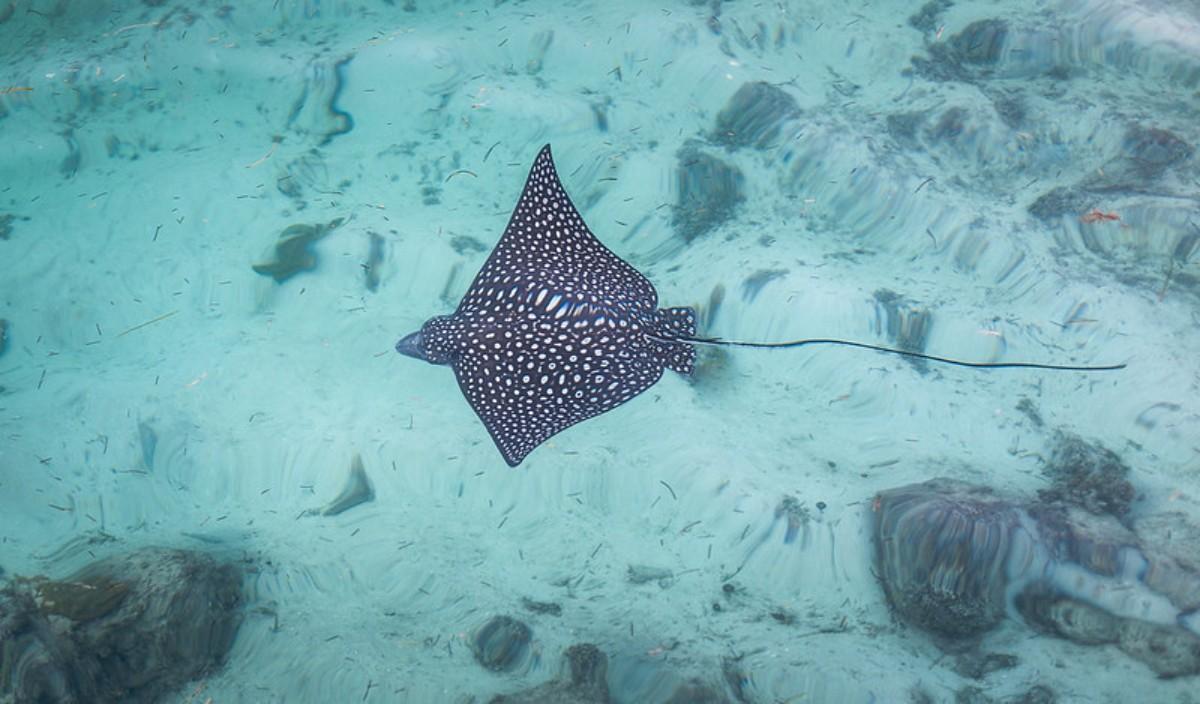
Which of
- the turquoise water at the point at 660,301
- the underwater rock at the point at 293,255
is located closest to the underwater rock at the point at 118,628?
the turquoise water at the point at 660,301

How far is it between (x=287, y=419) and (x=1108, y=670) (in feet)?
20.3

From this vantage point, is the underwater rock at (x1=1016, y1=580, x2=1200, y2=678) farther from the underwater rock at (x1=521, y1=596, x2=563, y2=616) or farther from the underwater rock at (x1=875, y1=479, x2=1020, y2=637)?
the underwater rock at (x1=521, y1=596, x2=563, y2=616)

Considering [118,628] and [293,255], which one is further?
[293,255]

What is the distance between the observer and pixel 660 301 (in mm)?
5949

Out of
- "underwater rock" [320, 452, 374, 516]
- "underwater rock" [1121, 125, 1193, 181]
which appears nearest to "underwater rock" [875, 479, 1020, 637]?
"underwater rock" [1121, 125, 1193, 181]

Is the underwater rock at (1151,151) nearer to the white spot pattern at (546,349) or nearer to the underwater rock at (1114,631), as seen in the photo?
the underwater rock at (1114,631)

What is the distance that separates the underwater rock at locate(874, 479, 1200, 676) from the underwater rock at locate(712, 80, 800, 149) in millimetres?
3961

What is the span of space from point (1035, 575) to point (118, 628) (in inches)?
232

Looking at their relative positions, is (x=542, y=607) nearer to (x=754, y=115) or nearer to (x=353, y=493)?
(x=353, y=493)

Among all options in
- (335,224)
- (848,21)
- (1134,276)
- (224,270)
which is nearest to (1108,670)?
(1134,276)

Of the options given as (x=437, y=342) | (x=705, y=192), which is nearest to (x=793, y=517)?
(x=437, y=342)

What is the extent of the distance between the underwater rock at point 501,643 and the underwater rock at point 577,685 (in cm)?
25

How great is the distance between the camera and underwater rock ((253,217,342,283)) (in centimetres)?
647

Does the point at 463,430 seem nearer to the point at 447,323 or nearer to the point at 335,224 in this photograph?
the point at 447,323
